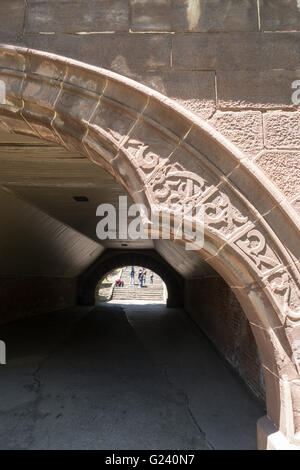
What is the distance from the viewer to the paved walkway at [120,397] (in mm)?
2666

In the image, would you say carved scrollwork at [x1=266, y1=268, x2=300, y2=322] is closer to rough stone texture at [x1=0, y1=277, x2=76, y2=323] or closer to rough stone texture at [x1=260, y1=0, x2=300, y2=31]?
rough stone texture at [x1=260, y1=0, x2=300, y2=31]

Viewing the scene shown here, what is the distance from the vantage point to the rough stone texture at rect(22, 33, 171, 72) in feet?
6.56

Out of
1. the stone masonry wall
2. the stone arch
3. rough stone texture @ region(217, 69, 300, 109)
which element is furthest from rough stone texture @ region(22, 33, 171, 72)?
the stone arch

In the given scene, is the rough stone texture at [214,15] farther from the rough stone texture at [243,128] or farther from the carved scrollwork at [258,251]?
the carved scrollwork at [258,251]

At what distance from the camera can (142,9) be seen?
2.08 metres

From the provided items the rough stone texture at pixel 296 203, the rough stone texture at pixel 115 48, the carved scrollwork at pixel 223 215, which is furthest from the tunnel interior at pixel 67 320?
the rough stone texture at pixel 296 203

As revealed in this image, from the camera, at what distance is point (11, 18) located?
209 cm

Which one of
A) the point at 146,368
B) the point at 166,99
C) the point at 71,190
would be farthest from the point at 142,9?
the point at 146,368

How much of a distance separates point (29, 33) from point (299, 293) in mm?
2325

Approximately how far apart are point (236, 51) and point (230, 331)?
147 inches

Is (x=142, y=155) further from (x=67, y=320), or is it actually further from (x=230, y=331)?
(x=67, y=320)

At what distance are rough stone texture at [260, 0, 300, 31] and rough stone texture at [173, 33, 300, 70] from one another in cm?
6

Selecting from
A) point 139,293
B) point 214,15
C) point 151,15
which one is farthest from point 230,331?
point 139,293

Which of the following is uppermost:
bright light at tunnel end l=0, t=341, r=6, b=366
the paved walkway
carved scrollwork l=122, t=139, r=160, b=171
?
carved scrollwork l=122, t=139, r=160, b=171
